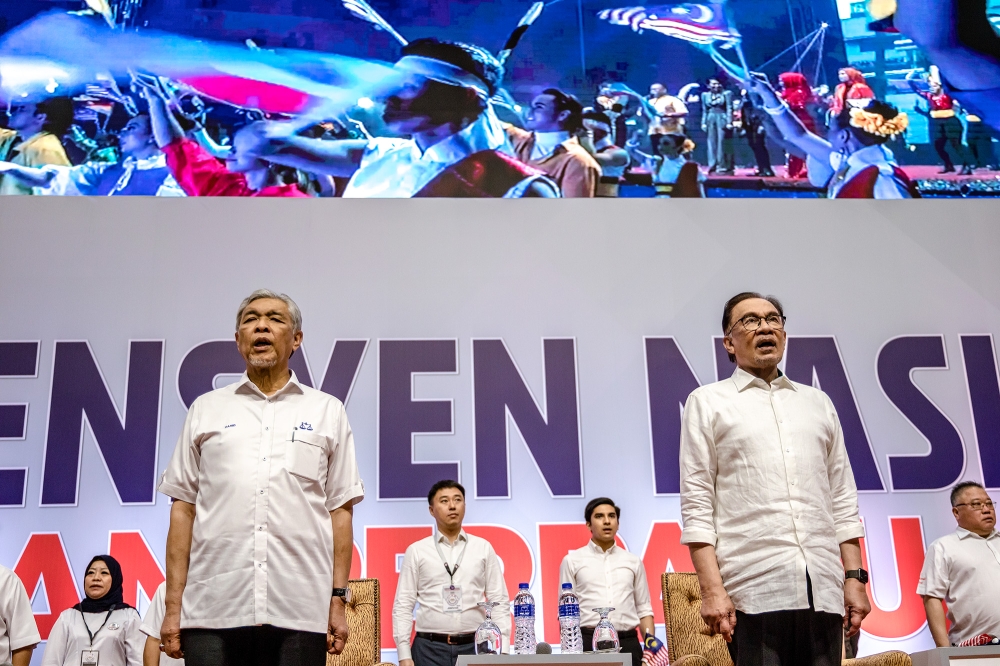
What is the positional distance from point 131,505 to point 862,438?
398cm

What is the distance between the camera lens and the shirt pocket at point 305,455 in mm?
2221

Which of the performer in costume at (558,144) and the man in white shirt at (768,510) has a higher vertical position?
the performer in costume at (558,144)

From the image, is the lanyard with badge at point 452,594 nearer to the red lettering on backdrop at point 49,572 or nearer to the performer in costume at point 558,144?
the red lettering on backdrop at point 49,572

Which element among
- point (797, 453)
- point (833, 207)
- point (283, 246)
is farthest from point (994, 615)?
point (283, 246)


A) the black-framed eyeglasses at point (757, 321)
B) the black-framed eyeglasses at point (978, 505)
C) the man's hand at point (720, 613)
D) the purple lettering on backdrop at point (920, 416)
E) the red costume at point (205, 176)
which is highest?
the red costume at point (205, 176)

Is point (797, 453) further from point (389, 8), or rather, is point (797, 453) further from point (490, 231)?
point (389, 8)

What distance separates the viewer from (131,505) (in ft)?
17.0

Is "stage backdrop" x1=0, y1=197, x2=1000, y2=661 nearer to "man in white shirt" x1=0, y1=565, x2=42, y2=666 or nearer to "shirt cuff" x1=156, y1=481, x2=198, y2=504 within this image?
"man in white shirt" x1=0, y1=565, x2=42, y2=666

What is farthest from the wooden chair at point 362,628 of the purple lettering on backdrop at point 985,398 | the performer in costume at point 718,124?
the purple lettering on backdrop at point 985,398

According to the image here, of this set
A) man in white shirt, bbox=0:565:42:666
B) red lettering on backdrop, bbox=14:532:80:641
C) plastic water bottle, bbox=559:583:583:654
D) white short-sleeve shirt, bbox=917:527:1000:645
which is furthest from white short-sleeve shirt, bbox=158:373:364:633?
white short-sleeve shirt, bbox=917:527:1000:645

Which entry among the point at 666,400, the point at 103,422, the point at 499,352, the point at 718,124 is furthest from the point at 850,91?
the point at 103,422

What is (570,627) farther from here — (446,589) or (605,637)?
(446,589)

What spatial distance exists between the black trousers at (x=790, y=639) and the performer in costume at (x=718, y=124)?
4.19 meters

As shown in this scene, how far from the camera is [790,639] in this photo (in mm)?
2133
